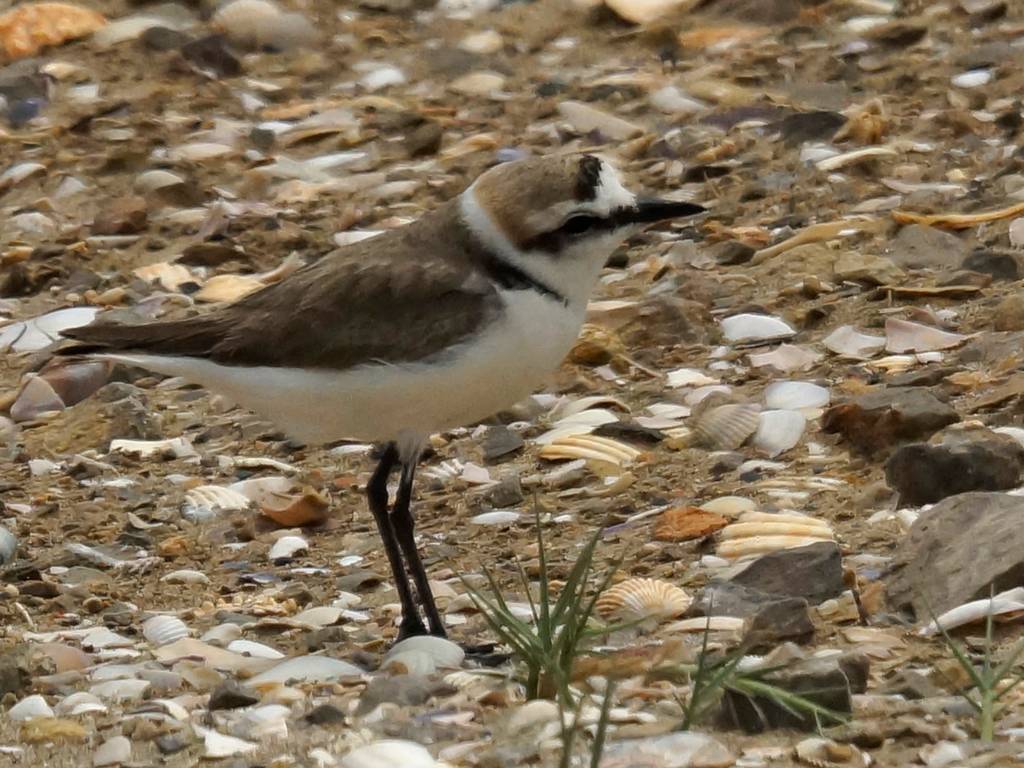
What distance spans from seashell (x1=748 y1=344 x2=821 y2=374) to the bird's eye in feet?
4.44

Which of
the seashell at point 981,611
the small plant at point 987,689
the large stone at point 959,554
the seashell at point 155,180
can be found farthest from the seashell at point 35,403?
the small plant at point 987,689

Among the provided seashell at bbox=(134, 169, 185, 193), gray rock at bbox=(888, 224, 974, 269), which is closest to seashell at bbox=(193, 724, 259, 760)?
gray rock at bbox=(888, 224, 974, 269)

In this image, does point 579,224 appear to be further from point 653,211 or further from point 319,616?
point 319,616

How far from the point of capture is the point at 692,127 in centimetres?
708

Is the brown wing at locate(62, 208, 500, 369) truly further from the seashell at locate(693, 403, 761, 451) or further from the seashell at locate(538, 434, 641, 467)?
the seashell at locate(693, 403, 761, 451)

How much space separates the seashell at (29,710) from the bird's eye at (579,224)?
1488 millimetres

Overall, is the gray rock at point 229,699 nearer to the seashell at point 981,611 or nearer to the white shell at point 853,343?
the seashell at point 981,611

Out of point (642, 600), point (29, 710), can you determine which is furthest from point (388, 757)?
point (642, 600)

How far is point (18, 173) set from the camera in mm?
7258

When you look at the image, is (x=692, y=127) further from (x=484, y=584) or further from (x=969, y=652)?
(x=969, y=652)

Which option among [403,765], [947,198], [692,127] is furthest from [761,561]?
[692,127]

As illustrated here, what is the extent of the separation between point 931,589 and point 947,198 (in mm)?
2675

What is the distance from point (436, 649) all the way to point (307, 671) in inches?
10.8

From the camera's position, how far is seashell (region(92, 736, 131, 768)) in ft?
10.6
